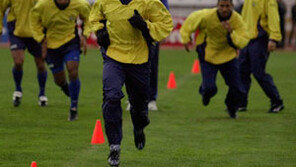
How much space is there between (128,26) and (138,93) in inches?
28.9

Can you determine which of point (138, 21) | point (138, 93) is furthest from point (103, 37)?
point (138, 93)

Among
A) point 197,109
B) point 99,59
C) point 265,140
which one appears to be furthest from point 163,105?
point 99,59

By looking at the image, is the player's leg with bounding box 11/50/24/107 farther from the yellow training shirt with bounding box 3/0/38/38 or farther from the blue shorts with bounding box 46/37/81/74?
the blue shorts with bounding box 46/37/81/74

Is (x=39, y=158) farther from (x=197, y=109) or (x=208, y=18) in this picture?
(x=197, y=109)

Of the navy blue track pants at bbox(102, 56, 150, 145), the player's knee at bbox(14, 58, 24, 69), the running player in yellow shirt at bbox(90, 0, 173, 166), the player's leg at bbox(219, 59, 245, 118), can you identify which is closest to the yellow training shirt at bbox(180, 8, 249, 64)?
the player's leg at bbox(219, 59, 245, 118)

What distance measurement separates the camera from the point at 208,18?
1259 centimetres

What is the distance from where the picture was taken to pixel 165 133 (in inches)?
446

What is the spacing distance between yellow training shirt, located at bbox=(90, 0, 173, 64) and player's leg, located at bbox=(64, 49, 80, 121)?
3.54 m

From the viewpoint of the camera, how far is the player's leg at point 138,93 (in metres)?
8.82

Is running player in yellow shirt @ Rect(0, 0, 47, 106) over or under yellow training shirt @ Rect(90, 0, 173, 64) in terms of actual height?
under

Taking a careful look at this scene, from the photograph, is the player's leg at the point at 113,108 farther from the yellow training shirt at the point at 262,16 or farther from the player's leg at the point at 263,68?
the player's leg at the point at 263,68

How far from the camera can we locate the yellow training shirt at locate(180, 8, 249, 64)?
41.2 ft

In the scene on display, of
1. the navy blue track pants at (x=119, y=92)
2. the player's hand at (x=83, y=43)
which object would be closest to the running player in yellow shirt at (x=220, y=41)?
the player's hand at (x=83, y=43)

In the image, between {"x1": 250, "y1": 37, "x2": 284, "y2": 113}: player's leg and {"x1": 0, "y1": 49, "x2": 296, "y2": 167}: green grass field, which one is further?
{"x1": 250, "y1": 37, "x2": 284, "y2": 113}: player's leg
